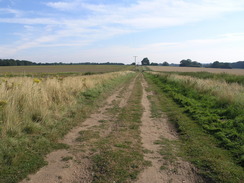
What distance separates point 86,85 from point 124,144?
9.04m

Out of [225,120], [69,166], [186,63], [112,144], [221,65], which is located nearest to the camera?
[69,166]

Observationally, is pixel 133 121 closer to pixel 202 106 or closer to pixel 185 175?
pixel 185 175

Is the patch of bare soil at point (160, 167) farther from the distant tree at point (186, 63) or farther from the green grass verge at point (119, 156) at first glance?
the distant tree at point (186, 63)

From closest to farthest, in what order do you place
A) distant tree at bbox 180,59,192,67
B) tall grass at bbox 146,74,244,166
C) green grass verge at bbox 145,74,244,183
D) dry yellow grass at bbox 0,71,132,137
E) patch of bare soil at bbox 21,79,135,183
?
1. patch of bare soil at bbox 21,79,135,183
2. green grass verge at bbox 145,74,244,183
3. tall grass at bbox 146,74,244,166
4. dry yellow grass at bbox 0,71,132,137
5. distant tree at bbox 180,59,192,67

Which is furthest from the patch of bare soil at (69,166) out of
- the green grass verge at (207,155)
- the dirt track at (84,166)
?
the green grass verge at (207,155)

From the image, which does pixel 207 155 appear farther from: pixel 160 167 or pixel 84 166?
pixel 84 166

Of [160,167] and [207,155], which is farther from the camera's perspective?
[207,155]

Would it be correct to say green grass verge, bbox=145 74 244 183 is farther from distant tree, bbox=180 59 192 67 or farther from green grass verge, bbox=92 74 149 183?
distant tree, bbox=180 59 192 67

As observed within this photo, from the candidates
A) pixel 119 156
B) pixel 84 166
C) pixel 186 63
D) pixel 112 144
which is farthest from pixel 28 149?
pixel 186 63

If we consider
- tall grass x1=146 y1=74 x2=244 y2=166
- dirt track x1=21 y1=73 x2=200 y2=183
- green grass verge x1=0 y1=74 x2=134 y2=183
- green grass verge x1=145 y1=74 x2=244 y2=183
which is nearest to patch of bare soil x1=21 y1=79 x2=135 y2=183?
dirt track x1=21 y1=73 x2=200 y2=183

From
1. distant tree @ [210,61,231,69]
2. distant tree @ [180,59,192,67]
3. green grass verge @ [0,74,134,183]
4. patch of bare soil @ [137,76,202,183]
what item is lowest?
patch of bare soil @ [137,76,202,183]

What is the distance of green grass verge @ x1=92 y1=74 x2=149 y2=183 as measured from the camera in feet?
11.1

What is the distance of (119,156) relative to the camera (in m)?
4.07

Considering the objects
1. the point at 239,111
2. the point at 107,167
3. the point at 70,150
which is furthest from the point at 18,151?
the point at 239,111
